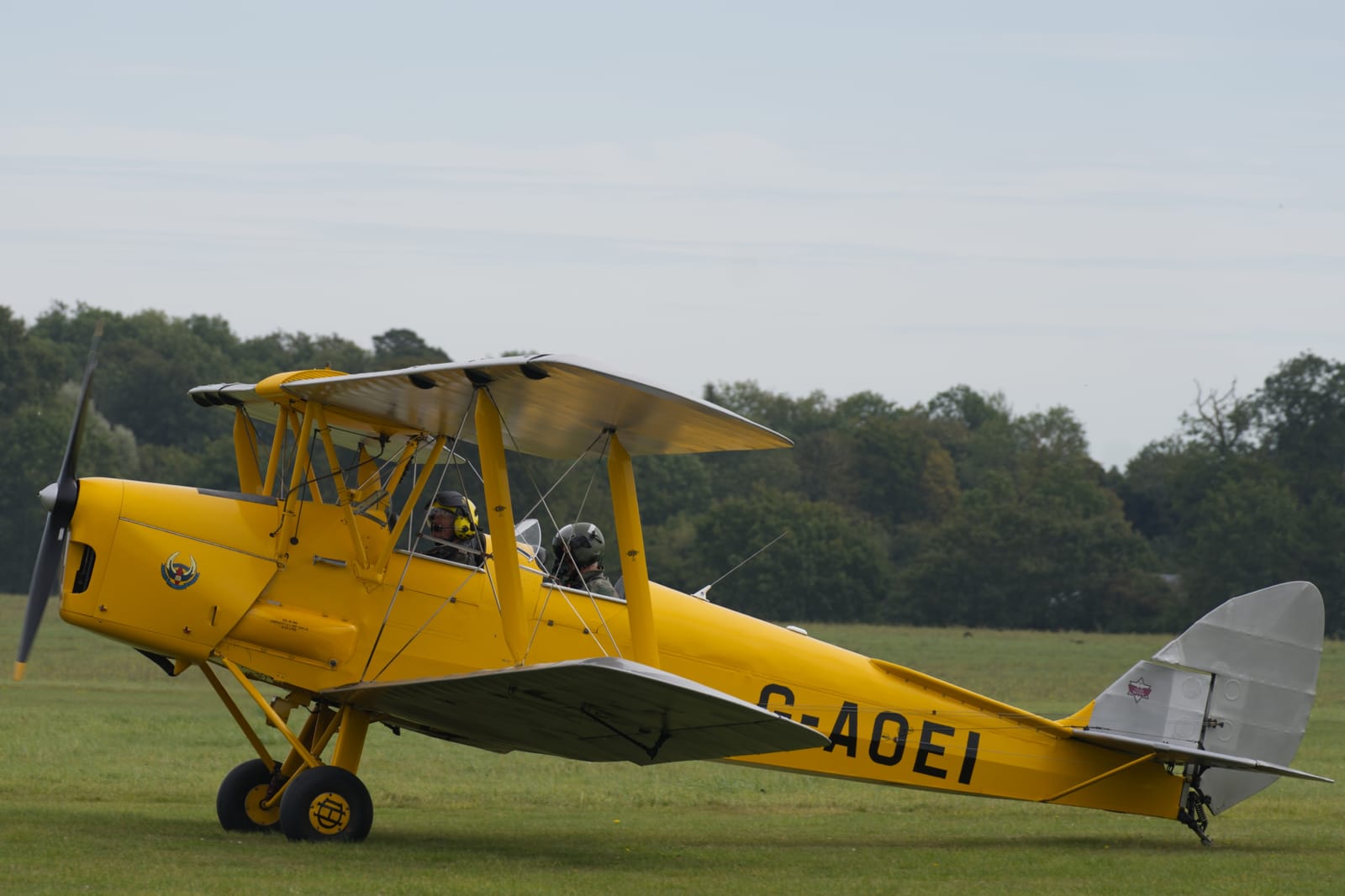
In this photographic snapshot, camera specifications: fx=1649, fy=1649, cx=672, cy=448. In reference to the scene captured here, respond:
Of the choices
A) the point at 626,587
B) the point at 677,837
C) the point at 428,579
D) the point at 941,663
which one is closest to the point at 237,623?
the point at 428,579

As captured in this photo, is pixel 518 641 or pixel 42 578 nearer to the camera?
pixel 518 641

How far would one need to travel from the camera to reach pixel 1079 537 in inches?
2584

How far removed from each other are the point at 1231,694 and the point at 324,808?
638 centimetres

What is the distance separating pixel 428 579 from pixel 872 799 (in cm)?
593

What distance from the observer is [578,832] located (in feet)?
40.0

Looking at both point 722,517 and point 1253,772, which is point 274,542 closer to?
point 1253,772

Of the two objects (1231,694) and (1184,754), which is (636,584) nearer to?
(1184,754)

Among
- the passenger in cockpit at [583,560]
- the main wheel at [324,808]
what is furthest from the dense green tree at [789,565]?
the main wheel at [324,808]

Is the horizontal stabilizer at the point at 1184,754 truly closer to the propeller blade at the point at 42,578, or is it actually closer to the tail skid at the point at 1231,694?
the tail skid at the point at 1231,694

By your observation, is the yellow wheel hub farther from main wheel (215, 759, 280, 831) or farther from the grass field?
main wheel (215, 759, 280, 831)

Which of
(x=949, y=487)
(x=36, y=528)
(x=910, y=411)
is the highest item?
(x=910, y=411)

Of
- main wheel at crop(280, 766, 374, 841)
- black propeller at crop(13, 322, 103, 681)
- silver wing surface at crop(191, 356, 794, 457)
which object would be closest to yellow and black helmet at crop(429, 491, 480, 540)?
silver wing surface at crop(191, 356, 794, 457)

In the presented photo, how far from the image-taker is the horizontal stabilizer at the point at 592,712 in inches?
362

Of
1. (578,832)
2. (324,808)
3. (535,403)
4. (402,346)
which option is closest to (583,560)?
(535,403)
